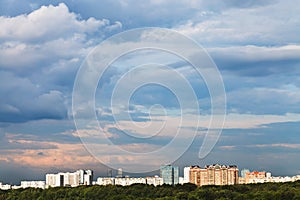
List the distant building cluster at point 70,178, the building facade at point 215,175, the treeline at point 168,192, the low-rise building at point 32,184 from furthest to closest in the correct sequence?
the low-rise building at point 32,184
the distant building cluster at point 70,178
the building facade at point 215,175
the treeline at point 168,192

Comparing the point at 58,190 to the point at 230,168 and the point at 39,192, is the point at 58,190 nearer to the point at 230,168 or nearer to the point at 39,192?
the point at 39,192


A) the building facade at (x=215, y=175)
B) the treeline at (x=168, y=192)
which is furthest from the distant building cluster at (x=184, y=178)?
the treeline at (x=168, y=192)

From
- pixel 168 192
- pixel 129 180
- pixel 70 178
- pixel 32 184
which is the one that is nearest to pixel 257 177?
pixel 129 180

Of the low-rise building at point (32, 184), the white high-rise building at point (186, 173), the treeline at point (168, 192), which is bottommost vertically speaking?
the treeline at point (168, 192)

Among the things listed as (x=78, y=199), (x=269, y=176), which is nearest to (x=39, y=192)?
(x=78, y=199)

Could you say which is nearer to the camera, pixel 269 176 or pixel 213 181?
pixel 213 181

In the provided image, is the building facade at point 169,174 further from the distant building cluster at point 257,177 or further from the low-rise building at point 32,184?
the low-rise building at point 32,184

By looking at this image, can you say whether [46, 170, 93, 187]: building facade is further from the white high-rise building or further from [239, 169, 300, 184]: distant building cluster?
[239, 169, 300, 184]: distant building cluster
